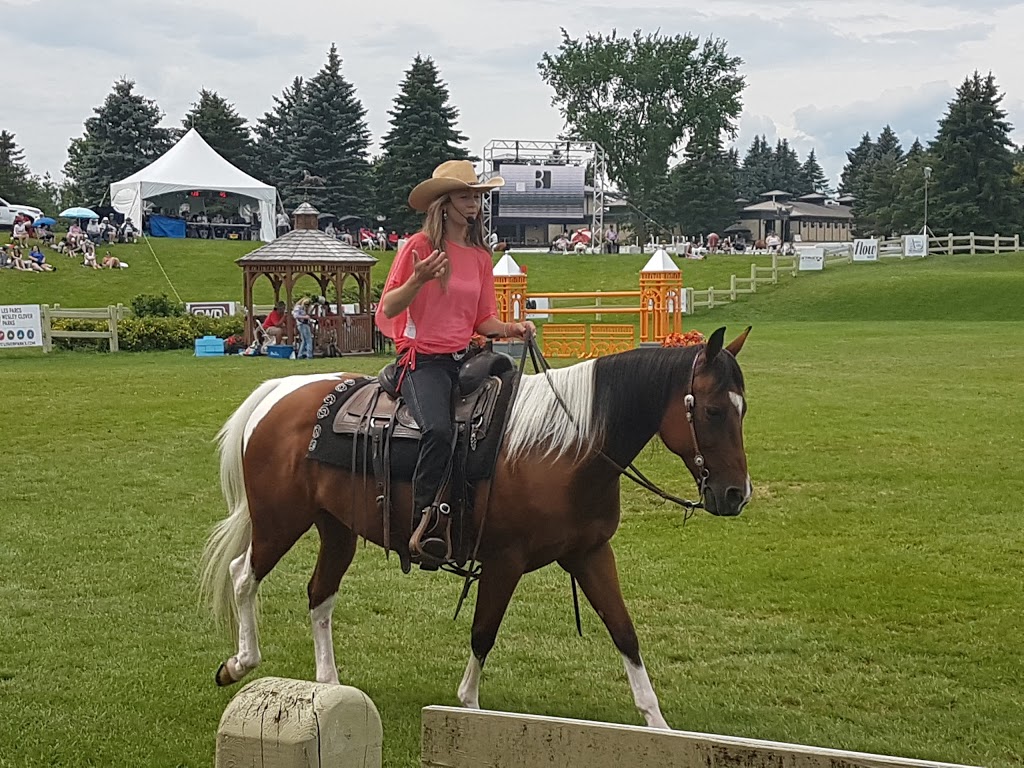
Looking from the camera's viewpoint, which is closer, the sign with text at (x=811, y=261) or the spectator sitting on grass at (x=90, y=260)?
the spectator sitting on grass at (x=90, y=260)

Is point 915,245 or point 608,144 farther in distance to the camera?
point 608,144

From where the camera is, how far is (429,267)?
4.83 metres

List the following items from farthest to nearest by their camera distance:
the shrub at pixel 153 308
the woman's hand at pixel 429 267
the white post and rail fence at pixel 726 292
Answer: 1. the shrub at pixel 153 308
2. the white post and rail fence at pixel 726 292
3. the woman's hand at pixel 429 267

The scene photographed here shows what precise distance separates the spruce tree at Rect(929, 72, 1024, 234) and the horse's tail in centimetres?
6219

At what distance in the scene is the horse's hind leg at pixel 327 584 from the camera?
5648mm

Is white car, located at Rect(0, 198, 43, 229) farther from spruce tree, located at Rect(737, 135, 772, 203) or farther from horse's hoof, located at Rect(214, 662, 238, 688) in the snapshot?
A: spruce tree, located at Rect(737, 135, 772, 203)

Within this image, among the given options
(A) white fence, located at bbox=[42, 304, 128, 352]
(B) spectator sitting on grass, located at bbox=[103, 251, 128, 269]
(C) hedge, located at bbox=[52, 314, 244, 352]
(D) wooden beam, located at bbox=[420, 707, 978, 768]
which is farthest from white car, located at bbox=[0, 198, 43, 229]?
(D) wooden beam, located at bbox=[420, 707, 978, 768]

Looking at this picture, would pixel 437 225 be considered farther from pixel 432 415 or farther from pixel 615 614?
pixel 615 614

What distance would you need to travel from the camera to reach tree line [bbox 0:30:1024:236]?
204 feet

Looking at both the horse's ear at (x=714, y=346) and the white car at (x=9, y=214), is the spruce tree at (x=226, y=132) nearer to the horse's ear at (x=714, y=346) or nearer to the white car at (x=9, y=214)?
the white car at (x=9, y=214)

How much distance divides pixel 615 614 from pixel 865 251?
5000 centimetres

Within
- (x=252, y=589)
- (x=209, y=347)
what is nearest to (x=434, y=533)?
(x=252, y=589)

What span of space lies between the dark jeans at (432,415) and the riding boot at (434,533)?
0.06m

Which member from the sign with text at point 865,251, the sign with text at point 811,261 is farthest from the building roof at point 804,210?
the sign with text at point 811,261
